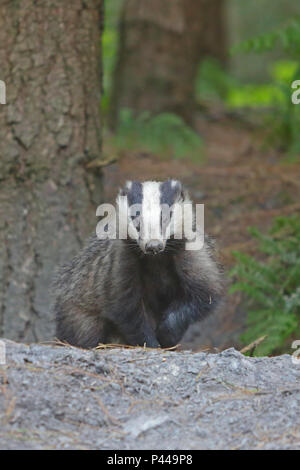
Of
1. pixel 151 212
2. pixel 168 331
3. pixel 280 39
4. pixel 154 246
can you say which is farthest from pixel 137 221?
pixel 280 39

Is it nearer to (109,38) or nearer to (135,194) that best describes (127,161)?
(135,194)

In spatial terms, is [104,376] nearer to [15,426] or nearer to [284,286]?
[15,426]

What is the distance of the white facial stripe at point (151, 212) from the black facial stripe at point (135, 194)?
3 centimetres

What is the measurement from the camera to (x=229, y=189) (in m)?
8.00

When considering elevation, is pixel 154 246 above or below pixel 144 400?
above

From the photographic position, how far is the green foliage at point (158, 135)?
329 inches

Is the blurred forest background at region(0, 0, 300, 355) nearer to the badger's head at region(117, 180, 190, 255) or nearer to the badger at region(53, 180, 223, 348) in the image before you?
the badger at region(53, 180, 223, 348)

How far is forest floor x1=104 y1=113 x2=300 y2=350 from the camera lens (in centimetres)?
676

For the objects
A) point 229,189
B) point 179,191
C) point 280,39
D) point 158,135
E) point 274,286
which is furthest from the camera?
point 158,135

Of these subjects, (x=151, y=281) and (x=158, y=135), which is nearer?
(x=151, y=281)

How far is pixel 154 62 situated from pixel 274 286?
12.4 feet

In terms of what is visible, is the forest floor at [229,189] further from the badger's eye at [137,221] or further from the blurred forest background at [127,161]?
the badger's eye at [137,221]

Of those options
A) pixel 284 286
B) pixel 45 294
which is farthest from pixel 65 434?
pixel 284 286

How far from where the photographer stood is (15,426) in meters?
3.29
